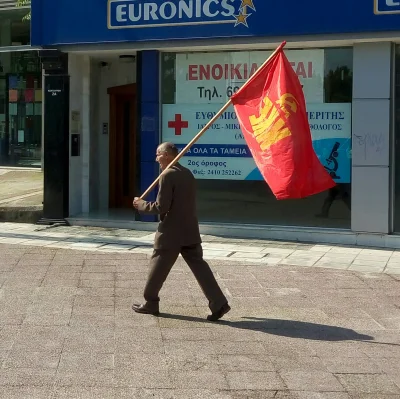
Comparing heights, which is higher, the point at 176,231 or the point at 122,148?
the point at 122,148

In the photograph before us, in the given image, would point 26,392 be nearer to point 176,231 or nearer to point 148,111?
point 176,231

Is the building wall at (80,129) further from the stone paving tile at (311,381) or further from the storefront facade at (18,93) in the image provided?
the stone paving tile at (311,381)

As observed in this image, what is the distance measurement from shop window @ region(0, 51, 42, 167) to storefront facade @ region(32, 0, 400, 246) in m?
3.10

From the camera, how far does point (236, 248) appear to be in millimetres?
11406

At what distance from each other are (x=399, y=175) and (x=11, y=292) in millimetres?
6441

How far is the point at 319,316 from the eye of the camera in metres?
7.53

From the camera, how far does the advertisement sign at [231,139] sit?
1202 cm

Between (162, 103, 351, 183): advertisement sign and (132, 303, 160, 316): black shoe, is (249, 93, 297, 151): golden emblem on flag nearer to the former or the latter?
(132, 303, 160, 316): black shoe

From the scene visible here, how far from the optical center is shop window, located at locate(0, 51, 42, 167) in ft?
55.8

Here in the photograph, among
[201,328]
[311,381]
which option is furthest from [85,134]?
[311,381]

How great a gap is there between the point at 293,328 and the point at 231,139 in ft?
20.0

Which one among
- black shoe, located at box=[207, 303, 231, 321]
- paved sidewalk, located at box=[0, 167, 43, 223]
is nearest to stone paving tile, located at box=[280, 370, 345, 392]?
black shoe, located at box=[207, 303, 231, 321]

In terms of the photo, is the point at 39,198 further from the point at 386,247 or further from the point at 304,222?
the point at 386,247

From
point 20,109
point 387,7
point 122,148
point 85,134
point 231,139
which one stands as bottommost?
point 122,148
